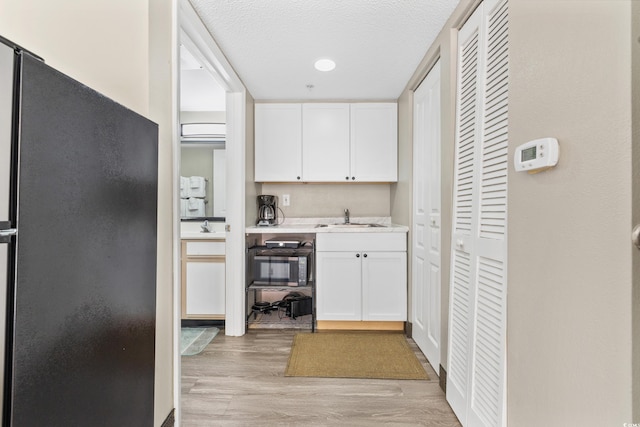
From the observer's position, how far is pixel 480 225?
5.15ft

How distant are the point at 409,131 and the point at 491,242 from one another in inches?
68.6

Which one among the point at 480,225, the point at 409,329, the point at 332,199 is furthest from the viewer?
the point at 332,199

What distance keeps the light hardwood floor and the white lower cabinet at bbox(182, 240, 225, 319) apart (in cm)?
68

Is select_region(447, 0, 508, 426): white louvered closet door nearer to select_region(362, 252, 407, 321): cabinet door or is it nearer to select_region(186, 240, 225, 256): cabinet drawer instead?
select_region(362, 252, 407, 321): cabinet door

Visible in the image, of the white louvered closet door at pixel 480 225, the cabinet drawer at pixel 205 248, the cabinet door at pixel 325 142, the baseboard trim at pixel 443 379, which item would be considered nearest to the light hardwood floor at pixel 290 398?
the baseboard trim at pixel 443 379

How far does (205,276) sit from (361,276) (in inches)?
56.9

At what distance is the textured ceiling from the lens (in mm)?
1884

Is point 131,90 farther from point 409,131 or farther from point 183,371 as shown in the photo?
point 409,131

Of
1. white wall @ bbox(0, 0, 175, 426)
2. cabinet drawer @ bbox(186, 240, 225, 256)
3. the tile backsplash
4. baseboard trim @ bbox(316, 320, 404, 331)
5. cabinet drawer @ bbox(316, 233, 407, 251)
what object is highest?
white wall @ bbox(0, 0, 175, 426)

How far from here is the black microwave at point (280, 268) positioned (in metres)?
3.09

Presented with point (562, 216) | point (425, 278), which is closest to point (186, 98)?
point (425, 278)

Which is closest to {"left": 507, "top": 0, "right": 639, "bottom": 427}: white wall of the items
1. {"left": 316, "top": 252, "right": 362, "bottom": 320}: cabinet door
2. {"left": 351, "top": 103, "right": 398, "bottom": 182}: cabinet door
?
{"left": 316, "top": 252, "right": 362, "bottom": 320}: cabinet door

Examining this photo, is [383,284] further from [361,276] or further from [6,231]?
[6,231]

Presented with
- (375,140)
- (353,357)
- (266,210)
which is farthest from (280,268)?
(375,140)
